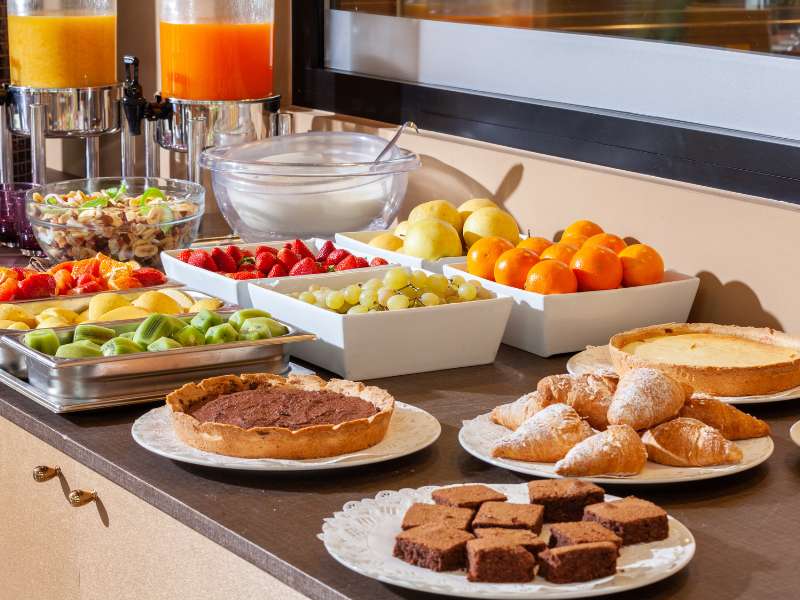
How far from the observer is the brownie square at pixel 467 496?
100cm

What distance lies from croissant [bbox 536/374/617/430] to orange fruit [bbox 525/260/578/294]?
1.11ft

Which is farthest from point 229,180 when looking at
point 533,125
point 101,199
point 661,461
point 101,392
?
point 661,461

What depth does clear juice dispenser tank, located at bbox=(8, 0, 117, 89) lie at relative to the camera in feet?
7.30

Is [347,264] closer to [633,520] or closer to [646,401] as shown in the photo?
[646,401]

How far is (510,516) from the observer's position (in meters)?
0.96

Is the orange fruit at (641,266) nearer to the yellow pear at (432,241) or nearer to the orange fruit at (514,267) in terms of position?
the orange fruit at (514,267)

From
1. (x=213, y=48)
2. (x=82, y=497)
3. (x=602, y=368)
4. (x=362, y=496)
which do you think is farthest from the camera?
(x=213, y=48)

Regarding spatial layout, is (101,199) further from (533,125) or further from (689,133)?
(689,133)

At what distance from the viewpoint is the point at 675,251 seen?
171 centimetres

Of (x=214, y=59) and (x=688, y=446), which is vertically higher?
(x=214, y=59)

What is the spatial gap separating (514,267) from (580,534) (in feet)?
2.27

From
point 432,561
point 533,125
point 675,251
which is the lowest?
point 432,561

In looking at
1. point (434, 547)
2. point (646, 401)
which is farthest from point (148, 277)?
point (434, 547)

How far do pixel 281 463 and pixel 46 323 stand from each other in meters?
0.48
